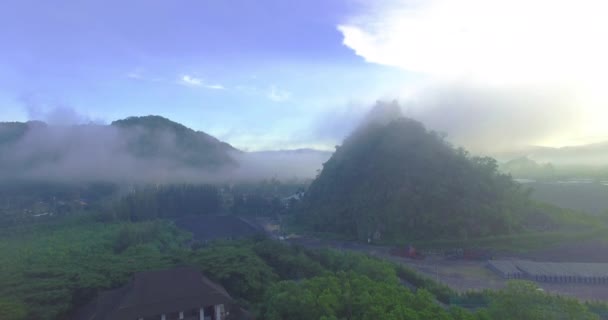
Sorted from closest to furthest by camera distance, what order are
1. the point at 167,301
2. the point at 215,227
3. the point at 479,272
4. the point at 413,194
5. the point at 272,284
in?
1. the point at 167,301
2. the point at 272,284
3. the point at 479,272
4. the point at 413,194
5. the point at 215,227

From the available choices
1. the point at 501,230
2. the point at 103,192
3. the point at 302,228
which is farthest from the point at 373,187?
the point at 103,192

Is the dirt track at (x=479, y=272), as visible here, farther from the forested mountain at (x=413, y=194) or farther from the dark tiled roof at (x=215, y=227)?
the dark tiled roof at (x=215, y=227)

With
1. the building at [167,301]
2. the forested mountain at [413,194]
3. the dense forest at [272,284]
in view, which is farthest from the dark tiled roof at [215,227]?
the building at [167,301]

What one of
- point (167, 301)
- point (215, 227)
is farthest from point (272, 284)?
point (215, 227)

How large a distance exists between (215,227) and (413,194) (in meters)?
28.2

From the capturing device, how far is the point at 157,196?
246 feet

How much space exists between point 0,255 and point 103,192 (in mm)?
64647

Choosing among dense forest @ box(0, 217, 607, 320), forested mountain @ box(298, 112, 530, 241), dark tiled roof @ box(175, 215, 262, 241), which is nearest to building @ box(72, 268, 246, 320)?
dense forest @ box(0, 217, 607, 320)

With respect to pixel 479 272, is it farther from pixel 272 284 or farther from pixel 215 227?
pixel 215 227

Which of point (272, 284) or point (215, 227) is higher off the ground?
point (272, 284)

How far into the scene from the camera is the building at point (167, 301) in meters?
17.0

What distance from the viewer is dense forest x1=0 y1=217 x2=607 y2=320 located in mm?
13953

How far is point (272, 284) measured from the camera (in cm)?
2075

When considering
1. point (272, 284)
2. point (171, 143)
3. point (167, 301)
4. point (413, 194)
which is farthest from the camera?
point (171, 143)
